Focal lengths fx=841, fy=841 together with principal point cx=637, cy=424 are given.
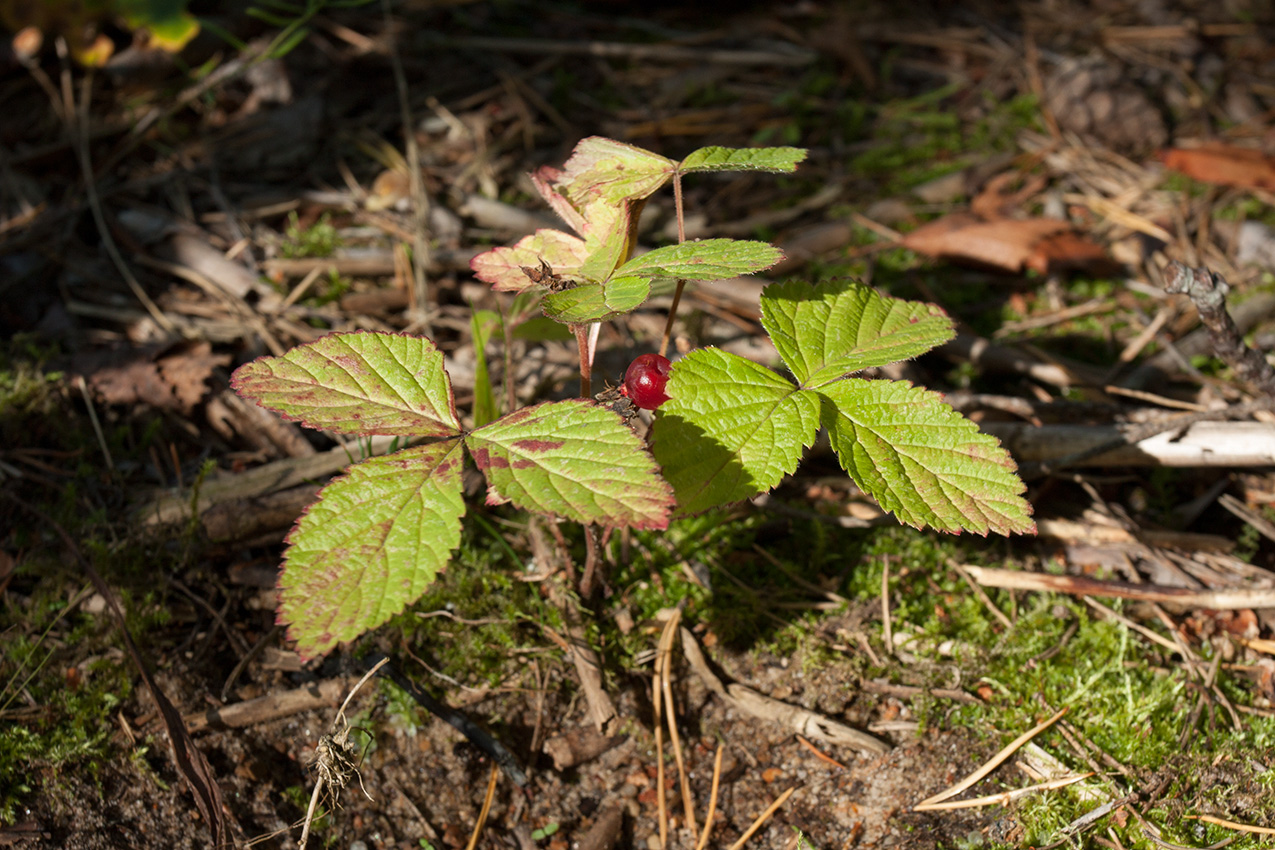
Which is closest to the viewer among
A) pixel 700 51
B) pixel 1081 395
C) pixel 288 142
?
pixel 1081 395

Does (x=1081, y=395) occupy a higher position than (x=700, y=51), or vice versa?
(x=700, y=51)

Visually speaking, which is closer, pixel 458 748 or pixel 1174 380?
pixel 458 748

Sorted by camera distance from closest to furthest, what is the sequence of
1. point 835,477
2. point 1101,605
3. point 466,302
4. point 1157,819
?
point 1157,819, point 1101,605, point 835,477, point 466,302

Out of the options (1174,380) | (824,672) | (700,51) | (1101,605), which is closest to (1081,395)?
(1174,380)

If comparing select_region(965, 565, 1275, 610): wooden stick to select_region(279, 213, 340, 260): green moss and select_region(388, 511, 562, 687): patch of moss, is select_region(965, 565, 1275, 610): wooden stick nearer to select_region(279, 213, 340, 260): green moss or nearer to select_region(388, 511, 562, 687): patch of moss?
select_region(388, 511, 562, 687): patch of moss

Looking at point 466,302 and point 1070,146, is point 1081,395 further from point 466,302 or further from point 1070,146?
point 466,302

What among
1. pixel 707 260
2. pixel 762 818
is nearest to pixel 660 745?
pixel 762 818

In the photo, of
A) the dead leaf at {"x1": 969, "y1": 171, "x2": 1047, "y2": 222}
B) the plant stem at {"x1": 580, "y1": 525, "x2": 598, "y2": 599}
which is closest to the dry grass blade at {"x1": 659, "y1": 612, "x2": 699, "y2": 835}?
the plant stem at {"x1": 580, "y1": 525, "x2": 598, "y2": 599}

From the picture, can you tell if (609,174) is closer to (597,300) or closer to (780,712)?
(597,300)
